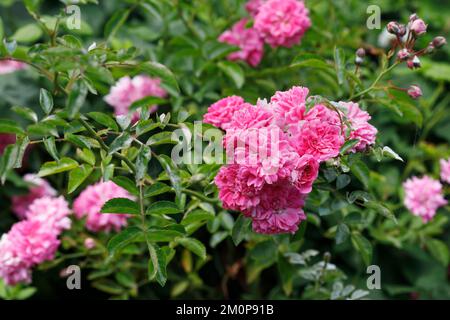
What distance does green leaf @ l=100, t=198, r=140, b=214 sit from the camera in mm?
1179

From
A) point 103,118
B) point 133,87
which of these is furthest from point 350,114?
point 133,87

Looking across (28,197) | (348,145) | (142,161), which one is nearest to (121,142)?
(142,161)

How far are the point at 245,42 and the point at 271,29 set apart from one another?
12cm

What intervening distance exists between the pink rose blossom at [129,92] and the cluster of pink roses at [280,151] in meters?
0.81

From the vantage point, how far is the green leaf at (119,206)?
1179 millimetres

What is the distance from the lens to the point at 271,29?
1.73 meters

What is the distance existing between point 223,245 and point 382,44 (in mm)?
884

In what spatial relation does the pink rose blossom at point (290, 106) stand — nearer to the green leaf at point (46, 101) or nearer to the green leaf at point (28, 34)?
the green leaf at point (46, 101)

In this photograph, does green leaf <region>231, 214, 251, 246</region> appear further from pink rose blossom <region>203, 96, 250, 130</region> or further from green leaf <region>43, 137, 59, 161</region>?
green leaf <region>43, 137, 59, 161</region>

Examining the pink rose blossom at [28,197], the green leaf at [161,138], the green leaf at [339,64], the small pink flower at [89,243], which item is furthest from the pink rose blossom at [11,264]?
the green leaf at [339,64]

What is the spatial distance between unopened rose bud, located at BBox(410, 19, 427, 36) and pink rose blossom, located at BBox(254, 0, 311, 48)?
0.53m

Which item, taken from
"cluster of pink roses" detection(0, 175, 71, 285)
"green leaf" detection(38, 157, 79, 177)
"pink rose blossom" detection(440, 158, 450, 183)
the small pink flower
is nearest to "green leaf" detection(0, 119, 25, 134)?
"green leaf" detection(38, 157, 79, 177)

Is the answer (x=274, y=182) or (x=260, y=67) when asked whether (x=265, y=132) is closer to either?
(x=274, y=182)

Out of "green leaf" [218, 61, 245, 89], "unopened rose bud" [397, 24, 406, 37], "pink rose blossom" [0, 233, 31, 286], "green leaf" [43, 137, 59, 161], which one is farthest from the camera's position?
"green leaf" [218, 61, 245, 89]
